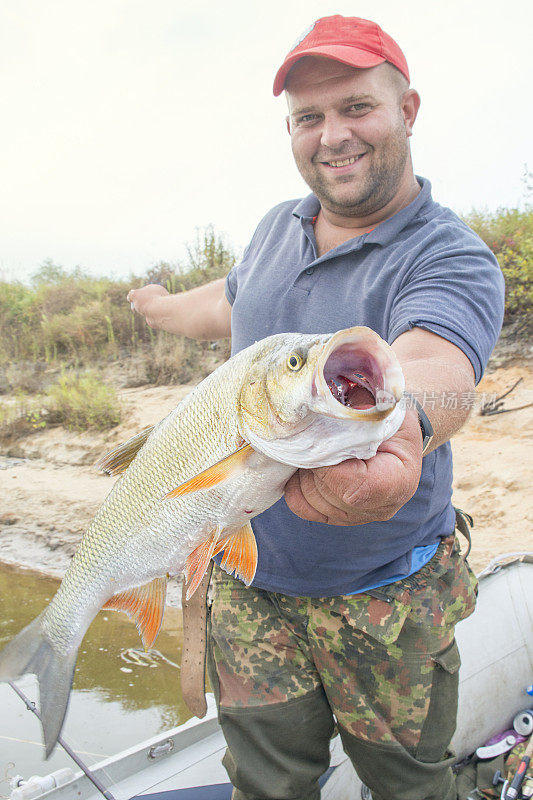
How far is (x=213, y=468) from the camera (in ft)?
4.94

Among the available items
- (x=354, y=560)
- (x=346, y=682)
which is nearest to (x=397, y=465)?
(x=354, y=560)

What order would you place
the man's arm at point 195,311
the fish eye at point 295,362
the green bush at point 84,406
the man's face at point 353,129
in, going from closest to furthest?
the fish eye at point 295,362
the man's face at point 353,129
the man's arm at point 195,311
the green bush at point 84,406

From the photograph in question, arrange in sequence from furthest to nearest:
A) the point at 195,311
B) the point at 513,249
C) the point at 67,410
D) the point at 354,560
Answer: the point at 67,410
the point at 513,249
the point at 195,311
the point at 354,560

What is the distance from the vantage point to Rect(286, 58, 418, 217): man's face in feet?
6.95

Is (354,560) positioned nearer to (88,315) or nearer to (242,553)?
(242,553)

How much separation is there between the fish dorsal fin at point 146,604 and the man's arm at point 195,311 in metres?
1.34

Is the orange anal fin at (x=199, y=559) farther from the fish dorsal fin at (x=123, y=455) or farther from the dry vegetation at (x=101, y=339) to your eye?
the dry vegetation at (x=101, y=339)

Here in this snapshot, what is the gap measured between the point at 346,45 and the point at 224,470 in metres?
1.54

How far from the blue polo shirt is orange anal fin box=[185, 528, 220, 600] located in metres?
0.44

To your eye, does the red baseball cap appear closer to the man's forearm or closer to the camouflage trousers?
the man's forearm

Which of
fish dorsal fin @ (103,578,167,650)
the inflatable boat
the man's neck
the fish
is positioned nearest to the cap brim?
the man's neck

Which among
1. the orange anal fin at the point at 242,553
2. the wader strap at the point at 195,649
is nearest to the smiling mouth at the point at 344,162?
the orange anal fin at the point at 242,553

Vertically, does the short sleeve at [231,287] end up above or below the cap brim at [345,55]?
below

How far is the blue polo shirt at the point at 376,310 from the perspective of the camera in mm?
1802
